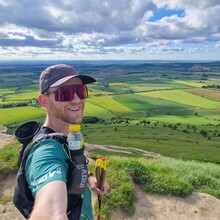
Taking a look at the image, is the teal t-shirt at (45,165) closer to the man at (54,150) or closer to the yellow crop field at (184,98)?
the man at (54,150)

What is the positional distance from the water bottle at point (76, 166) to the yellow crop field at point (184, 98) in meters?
148

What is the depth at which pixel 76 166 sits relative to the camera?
12.2ft

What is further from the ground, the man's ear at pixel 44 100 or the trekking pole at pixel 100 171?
the man's ear at pixel 44 100

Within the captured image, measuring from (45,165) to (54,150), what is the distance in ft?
0.94

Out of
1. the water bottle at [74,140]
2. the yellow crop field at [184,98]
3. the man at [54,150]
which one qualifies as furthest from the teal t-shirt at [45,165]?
the yellow crop field at [184,98]

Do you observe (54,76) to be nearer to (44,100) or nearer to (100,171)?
(44,100)

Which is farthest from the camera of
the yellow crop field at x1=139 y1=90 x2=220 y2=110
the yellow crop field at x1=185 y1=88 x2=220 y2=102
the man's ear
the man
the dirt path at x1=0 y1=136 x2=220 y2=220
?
the yellow crop field at x1=185 y1=88 x2=220 y2=102

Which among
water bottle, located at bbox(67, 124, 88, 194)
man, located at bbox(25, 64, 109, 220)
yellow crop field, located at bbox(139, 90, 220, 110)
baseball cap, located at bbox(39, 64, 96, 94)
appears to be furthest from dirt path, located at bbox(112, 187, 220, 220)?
yellow crop field, located at bbox(139, 90, 220, 110)

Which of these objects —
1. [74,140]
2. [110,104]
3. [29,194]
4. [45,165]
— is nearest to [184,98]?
[110,104]

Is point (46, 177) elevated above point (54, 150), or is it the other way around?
point (54, 150)

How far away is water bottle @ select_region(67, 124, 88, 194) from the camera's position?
3725 millimetres

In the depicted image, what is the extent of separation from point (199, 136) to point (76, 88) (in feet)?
326

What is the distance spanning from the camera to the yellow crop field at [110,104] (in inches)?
5297

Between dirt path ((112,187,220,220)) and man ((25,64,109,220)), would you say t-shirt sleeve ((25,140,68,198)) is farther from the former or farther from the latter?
dirt path ((112,187,220,220))
